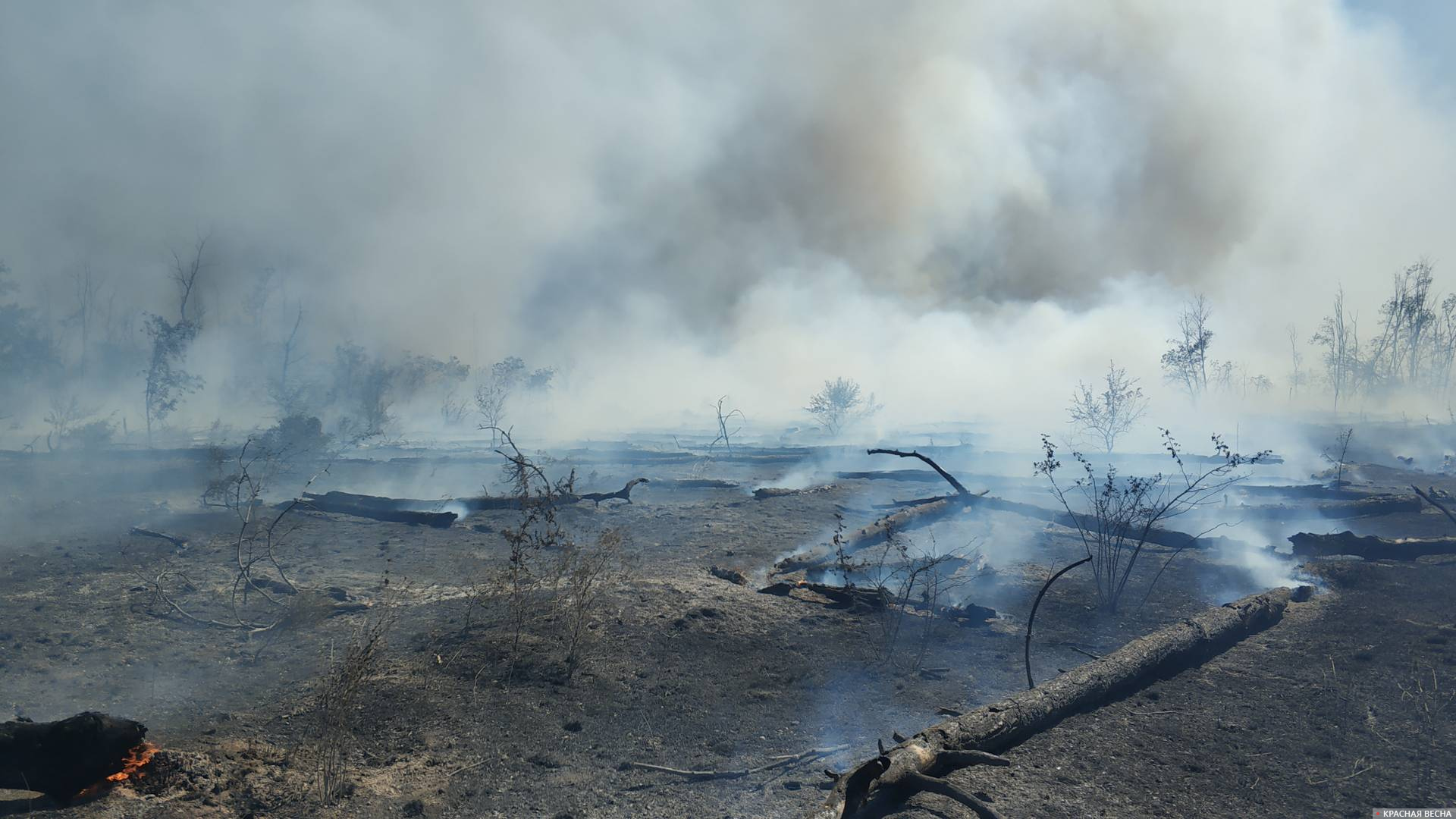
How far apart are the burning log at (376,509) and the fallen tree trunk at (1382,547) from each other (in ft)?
63.3

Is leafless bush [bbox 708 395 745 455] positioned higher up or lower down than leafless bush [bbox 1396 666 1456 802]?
higher up

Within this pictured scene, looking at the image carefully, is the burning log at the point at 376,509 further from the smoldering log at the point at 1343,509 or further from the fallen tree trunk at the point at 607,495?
the smoldering log at the point at 1343,509

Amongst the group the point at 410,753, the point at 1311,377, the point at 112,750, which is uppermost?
the point at 1311,377

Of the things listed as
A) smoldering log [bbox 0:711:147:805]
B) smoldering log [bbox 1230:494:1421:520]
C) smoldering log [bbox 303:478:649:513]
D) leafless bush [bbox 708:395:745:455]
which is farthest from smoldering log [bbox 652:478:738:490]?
smoldering log [bbox 0:711:147:805]

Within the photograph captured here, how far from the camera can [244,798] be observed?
4.68 m

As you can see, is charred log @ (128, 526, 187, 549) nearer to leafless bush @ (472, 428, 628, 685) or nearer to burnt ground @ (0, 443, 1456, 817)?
burnt ground @ (0, 443, 1456, 817)

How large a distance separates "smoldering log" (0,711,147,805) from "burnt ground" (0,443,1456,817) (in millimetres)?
129

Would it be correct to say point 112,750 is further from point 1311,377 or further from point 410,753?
point 1311,377

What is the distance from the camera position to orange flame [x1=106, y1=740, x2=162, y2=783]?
4441 millimetres

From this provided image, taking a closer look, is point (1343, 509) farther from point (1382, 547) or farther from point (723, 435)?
point (723, 435)

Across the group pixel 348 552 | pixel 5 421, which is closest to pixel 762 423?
pixel 5 421

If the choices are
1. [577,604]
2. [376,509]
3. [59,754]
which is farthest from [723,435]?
[59,754]

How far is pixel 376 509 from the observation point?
56.6 ft

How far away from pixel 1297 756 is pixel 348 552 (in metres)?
15.4
